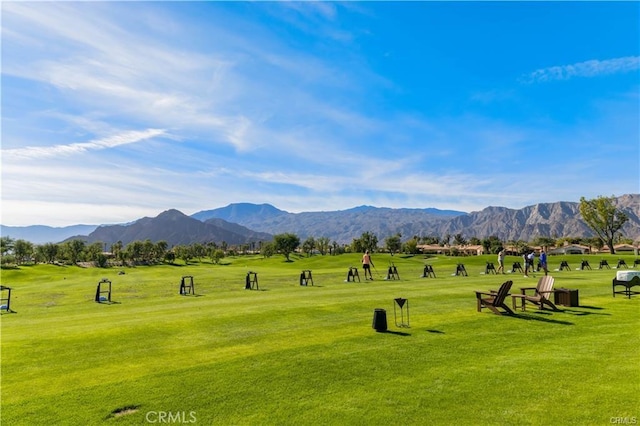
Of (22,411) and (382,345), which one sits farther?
(382,345)

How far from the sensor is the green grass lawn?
718 centimetres

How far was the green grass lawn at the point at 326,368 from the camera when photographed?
23.6 feet

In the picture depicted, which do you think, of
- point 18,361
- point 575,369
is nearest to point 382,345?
point 575,369

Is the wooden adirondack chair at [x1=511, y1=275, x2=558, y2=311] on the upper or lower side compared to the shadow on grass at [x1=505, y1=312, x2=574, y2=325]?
upper

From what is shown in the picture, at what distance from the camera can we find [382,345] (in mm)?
11250

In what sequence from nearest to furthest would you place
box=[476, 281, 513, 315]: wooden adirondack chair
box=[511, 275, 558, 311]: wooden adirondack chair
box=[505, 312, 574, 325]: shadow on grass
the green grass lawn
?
the green grass lawn < box=[505, 312, 574, 325]: shadow on grass < box=[476, 281, 513, 315]: wooden adirondack chair < box=[511, 275, 558, 311]: wooden adirondack chair

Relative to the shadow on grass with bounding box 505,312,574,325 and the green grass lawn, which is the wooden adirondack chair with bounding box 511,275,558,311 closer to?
the green grass lawn

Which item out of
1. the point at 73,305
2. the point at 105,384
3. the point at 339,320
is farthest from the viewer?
the point at 73,305

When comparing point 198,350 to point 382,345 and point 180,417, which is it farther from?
point 382,345

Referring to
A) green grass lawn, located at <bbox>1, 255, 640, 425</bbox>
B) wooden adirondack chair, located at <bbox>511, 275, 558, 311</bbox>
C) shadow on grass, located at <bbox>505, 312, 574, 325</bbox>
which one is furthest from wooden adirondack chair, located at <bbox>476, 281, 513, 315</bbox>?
wooden adirondack chair, located at <bbox>511, 275, 558, 311</bbox>

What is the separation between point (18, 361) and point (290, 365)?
7535mm

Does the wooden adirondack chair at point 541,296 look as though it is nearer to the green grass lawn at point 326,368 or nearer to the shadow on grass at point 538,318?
the green grass lawn at point 326,368

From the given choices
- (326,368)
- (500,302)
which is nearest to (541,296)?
(500,302)

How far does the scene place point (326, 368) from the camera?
9359 mm
